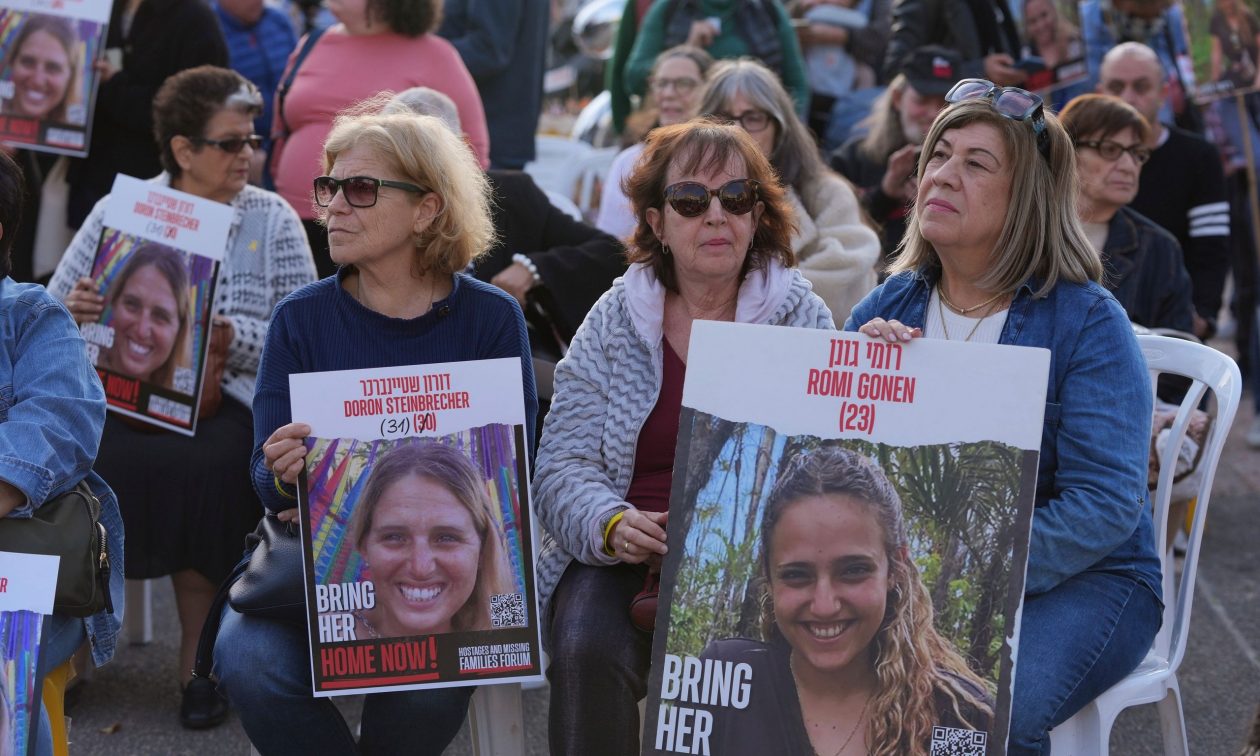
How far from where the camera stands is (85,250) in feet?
13.8

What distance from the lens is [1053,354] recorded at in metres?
2.82

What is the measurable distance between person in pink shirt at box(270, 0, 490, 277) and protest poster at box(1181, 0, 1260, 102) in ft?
10.6

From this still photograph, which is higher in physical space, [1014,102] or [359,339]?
[1014,102]

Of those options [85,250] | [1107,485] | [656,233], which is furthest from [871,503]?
[85,250]

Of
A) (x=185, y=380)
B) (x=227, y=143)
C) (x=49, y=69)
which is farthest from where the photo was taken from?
(x=49, y=69)

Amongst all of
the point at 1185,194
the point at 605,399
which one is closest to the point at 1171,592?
the point at 605,399

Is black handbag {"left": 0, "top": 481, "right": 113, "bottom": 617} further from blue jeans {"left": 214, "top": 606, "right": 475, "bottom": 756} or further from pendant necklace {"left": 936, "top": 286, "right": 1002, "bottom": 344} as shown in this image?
pendant necklace {"left": 936, "top": 286, "right": 1002, "bottom": 344}

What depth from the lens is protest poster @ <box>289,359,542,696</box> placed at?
2816 millimetres

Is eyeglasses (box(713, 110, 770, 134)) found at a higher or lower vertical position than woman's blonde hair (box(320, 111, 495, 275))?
higher

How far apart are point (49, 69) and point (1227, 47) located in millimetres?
4718

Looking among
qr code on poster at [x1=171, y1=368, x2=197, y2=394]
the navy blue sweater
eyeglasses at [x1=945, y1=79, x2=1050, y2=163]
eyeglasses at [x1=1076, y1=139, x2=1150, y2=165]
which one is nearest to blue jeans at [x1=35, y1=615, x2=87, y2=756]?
the navy blue sweater

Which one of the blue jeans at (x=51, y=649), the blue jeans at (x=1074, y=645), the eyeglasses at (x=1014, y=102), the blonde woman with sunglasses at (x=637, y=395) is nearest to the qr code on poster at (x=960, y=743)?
the blue jeans at (x=1074, y=645)

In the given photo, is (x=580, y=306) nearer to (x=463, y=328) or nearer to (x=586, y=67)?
(x=463, y=328)

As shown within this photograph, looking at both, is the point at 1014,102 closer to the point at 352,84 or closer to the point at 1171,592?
the point at 1171,592
